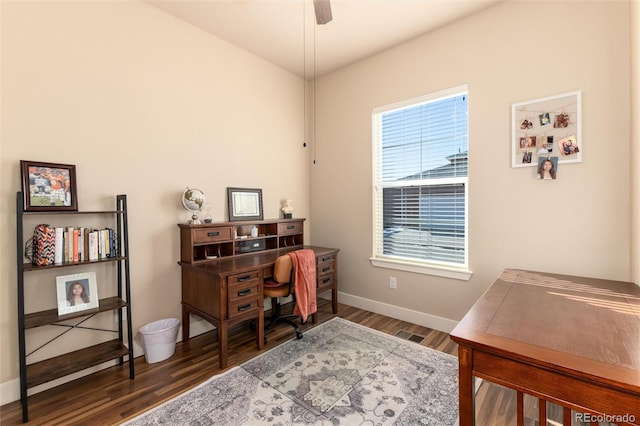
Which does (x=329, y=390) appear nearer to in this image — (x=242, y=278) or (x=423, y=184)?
(x=242, y=278)

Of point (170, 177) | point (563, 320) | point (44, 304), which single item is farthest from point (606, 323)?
point (44, 304)

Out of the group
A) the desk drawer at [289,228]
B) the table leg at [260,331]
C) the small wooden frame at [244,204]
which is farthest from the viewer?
the desk drawer at [289,228]

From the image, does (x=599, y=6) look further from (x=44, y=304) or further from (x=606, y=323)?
(x=44, y=304)

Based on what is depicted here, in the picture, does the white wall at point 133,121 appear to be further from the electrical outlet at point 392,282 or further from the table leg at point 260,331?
the electrical outlet at point 392,282

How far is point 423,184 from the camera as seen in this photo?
2.93 m

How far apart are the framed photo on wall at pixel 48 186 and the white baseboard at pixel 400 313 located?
9.36 ft

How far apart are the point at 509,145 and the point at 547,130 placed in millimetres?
261

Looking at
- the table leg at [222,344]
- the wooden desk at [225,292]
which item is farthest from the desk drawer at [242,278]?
the table leg at [222,344]

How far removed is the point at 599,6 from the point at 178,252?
3.83m

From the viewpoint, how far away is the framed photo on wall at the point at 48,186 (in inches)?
70.5

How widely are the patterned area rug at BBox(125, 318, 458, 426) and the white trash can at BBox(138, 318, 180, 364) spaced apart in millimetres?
566

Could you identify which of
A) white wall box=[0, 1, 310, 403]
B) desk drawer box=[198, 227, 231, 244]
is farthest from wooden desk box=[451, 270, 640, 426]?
white wall box=[0, 1, 310, 403]

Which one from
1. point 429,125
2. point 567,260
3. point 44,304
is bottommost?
point 44,304

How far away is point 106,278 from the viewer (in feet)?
7.27
